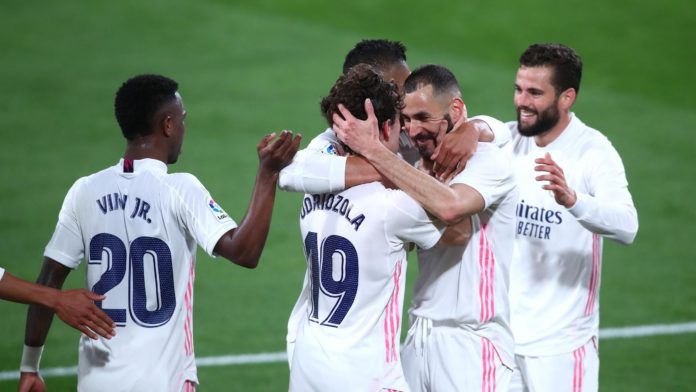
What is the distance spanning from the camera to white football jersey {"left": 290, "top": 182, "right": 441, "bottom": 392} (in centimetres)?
499

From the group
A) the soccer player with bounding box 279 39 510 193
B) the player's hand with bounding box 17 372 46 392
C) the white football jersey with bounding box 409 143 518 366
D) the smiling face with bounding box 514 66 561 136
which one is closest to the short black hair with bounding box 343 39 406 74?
the soccer player with bounding box 279 39 510 193

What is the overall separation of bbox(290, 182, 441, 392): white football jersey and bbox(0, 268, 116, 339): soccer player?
1.00m

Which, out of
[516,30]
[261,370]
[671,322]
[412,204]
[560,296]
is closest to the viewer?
[412,204]

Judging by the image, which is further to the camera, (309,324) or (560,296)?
(560,296)

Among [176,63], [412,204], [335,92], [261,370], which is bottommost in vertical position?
[261,370]

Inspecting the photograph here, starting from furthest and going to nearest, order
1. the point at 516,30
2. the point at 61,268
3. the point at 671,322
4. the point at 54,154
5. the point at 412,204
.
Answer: the point at 516,30 → the point at 54,154 → the point at 671,322 → the point at 61,268 → the point at 412,204

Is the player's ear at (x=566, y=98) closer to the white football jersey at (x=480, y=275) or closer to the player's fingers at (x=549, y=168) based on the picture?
the player's fingers at (x=549, y=168)

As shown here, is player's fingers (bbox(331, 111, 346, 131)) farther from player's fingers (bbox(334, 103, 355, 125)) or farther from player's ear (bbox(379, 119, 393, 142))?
player's ear (bbox(379, 119, 393, 142))

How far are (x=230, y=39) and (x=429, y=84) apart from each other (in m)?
12.7

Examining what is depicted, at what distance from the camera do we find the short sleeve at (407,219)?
496 cm

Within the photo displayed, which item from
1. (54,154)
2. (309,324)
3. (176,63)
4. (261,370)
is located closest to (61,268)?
(309,324)

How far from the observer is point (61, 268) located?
542cm

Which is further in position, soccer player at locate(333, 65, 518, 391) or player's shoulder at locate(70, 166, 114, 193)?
soccer player at locate(333, 65, 518, 391)

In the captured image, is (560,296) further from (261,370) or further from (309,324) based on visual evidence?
(261,370)
